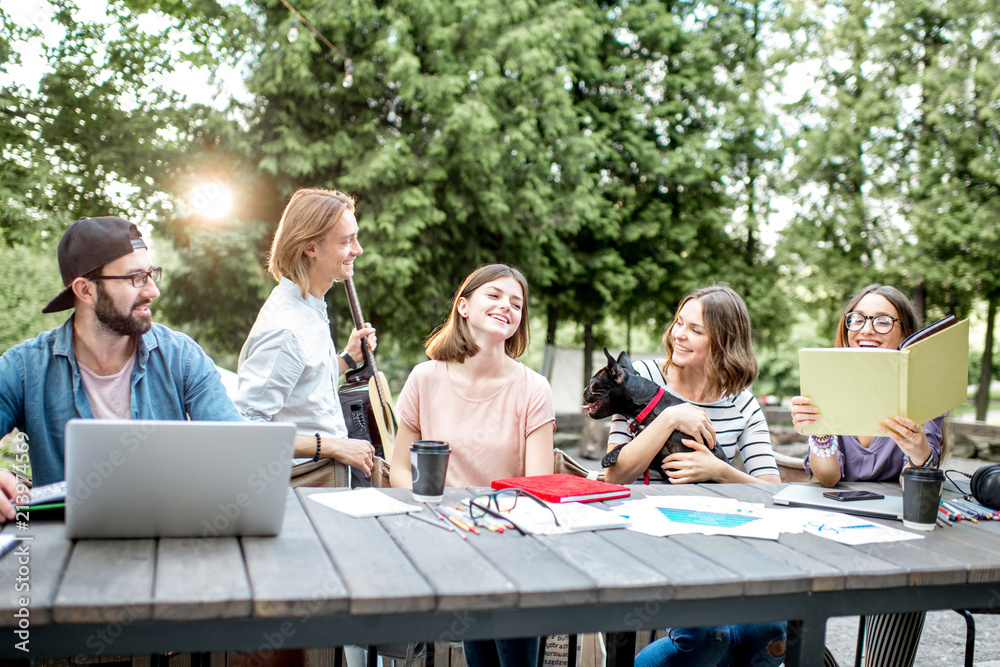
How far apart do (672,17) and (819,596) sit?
40.1ft

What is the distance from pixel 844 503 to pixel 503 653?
1.10m

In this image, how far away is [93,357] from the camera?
2.23 meters

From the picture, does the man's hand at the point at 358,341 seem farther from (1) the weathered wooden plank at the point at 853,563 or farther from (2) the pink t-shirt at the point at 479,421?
(1) the weathered wooden plank at the point at 853,563

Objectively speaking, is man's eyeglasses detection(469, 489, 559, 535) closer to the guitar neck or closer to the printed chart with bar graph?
the printed chart with bar graph

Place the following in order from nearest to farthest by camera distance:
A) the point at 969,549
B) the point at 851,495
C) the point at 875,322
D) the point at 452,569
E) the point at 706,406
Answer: the point at 452,569 → the point at 969,549 → the point at 851,495 → the point at 875,322 → the point at 706,406

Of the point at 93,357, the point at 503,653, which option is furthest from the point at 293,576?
the point at 93,357

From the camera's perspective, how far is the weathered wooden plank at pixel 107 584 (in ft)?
4.08

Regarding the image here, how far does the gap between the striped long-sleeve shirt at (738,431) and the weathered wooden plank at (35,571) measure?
→ 74.8 inches

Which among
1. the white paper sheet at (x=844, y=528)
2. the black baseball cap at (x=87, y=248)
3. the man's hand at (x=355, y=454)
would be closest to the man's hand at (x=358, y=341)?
the man's hand at (x=355, y=454)

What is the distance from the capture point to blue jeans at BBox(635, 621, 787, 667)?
2.31 meters

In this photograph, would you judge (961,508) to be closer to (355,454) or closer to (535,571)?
(535,571)

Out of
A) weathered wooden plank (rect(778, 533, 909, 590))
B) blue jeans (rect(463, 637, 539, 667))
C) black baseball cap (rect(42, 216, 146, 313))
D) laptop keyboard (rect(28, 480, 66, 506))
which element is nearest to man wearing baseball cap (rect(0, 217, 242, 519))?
black baseball cap (rect(42, 216, 146, 313))

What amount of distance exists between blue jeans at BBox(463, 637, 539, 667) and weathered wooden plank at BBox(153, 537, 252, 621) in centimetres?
89

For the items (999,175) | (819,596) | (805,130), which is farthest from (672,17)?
(819,596)
